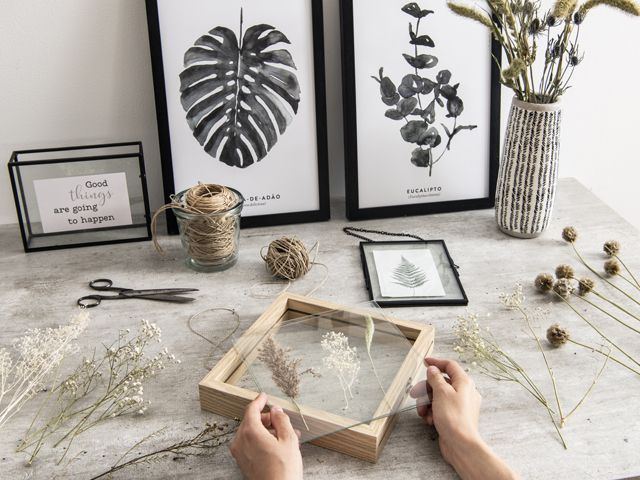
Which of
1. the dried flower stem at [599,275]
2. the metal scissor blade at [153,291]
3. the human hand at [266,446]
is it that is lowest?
the human hand at [266,446]

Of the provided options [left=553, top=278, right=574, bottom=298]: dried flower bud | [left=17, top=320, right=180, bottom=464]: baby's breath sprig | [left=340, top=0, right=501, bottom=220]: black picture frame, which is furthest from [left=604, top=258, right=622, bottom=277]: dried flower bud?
[left=17, top=320, right=180, bottom=464]: baby's breath sprig

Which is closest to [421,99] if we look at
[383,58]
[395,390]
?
[383,58]

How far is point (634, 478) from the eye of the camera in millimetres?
974

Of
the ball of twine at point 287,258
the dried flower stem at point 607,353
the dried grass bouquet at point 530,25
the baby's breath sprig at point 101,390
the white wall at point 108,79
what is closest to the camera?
the baby's breath sprig at point 101,390

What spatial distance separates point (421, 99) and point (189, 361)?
2.58 ft

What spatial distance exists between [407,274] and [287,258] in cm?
24

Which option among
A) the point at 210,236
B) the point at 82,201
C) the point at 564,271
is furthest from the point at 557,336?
the point at 82,201

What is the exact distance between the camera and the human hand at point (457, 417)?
956mm

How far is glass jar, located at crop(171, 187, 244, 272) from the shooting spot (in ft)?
4.63

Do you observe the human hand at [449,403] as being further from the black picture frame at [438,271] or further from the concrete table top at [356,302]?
the black picture frame at [438,271]

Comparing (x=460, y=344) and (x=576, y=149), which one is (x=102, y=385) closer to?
(x=460, y=344)

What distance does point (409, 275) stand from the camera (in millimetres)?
1428

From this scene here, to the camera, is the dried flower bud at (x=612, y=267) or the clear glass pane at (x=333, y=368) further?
the dried flower bud at (x=612, y=267)

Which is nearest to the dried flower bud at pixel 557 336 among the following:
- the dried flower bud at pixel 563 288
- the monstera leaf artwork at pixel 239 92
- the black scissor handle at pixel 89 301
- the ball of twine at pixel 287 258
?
the dried flower bud at pixel 563 288
